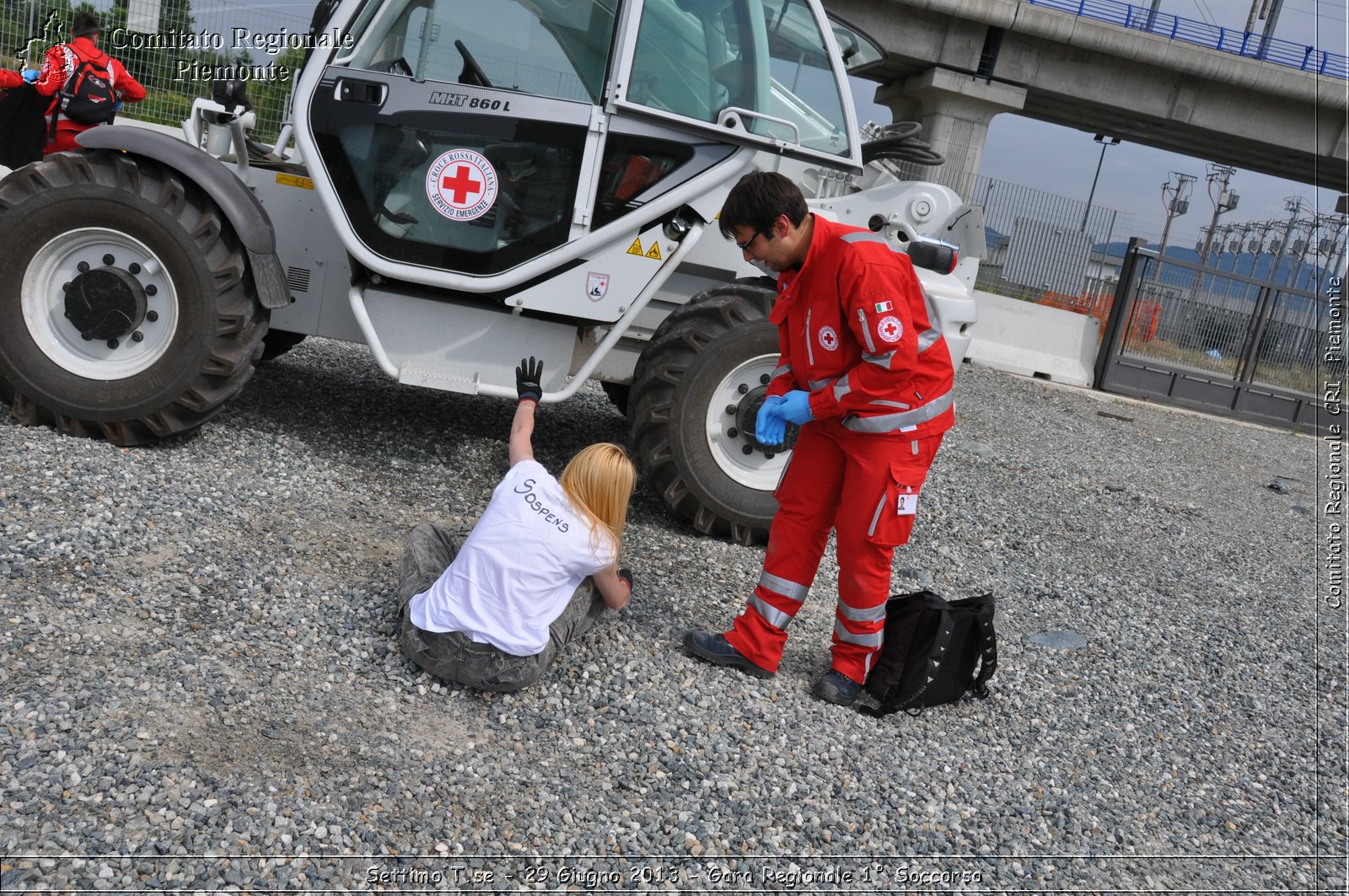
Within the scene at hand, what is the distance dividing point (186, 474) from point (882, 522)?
3083mm

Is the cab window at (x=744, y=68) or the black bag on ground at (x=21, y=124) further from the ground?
the cab window at (x=744, y=68)

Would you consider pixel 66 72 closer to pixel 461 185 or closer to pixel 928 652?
pixel 461 185

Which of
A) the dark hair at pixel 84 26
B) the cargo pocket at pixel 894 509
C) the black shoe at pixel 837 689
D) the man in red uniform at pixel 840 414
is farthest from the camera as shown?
the dark hair at pixel 84 26

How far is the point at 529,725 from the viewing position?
3.37m

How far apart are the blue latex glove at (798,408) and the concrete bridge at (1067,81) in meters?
18.1

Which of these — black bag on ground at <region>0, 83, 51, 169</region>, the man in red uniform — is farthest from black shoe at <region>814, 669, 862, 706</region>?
black bag on ground at <region>0, 83, 51, 169</region>

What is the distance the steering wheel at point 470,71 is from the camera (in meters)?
4.75

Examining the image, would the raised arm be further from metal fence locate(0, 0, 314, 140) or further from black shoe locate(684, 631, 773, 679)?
metal fence locate(0, 0, 314, 140)

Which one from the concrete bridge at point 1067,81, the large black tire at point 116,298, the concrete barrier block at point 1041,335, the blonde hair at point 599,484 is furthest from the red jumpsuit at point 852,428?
the concrete bridge at point 1067,81

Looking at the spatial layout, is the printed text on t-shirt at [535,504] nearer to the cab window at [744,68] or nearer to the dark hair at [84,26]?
the cab window at [744,68]

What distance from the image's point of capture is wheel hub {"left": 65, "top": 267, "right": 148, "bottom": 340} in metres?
4.70

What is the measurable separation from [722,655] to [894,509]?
0.89 metres

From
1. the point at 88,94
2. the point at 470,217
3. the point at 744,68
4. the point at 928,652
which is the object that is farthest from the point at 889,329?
the point at 88,94

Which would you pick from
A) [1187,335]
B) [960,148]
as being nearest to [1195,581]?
Result: [1187,335]
